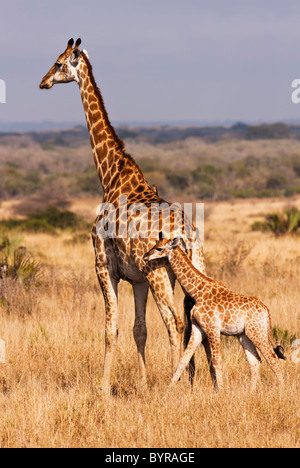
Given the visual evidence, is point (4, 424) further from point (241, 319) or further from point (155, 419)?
point (241, 319)

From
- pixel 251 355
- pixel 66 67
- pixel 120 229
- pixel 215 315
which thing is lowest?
pixel 251 355

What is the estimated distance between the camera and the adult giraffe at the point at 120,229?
234 inches

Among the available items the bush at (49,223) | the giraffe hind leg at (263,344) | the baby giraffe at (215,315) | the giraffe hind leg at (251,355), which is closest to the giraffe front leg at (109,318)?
the baby giraffe at (215,315)

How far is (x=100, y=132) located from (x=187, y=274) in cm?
201

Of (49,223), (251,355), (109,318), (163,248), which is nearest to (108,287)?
(109,318)

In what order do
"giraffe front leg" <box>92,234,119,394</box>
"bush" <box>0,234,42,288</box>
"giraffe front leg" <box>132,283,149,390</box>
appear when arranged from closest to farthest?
"giraffe front leg" <box>92,234,119,394</box> < "giraffe front leg" <box>132,283,149,390</box> < "bush" <box>0,234,42,288</box>

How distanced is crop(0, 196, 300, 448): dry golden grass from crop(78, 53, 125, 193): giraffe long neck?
77.1 inches

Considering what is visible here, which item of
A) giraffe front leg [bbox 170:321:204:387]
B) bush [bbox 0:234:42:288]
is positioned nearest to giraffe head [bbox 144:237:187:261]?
giraffe front leg [bbox 170:321:204:387]

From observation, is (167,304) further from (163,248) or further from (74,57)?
(74,57)

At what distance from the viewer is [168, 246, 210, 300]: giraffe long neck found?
5.96 meters

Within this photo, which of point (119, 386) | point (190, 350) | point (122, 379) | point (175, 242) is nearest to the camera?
point (190, 350)

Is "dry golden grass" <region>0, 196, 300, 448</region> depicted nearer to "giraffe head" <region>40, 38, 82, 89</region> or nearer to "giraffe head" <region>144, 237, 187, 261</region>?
"giraffe head" <region>144, 237, 187, 261</region>

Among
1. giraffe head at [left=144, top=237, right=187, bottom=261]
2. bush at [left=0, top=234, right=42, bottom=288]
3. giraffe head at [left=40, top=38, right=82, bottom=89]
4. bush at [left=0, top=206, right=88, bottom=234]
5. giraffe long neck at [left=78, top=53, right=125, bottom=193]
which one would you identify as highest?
giraffe head at [left=40, top=38, right=82, bottom=89]

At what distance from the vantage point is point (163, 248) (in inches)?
229
